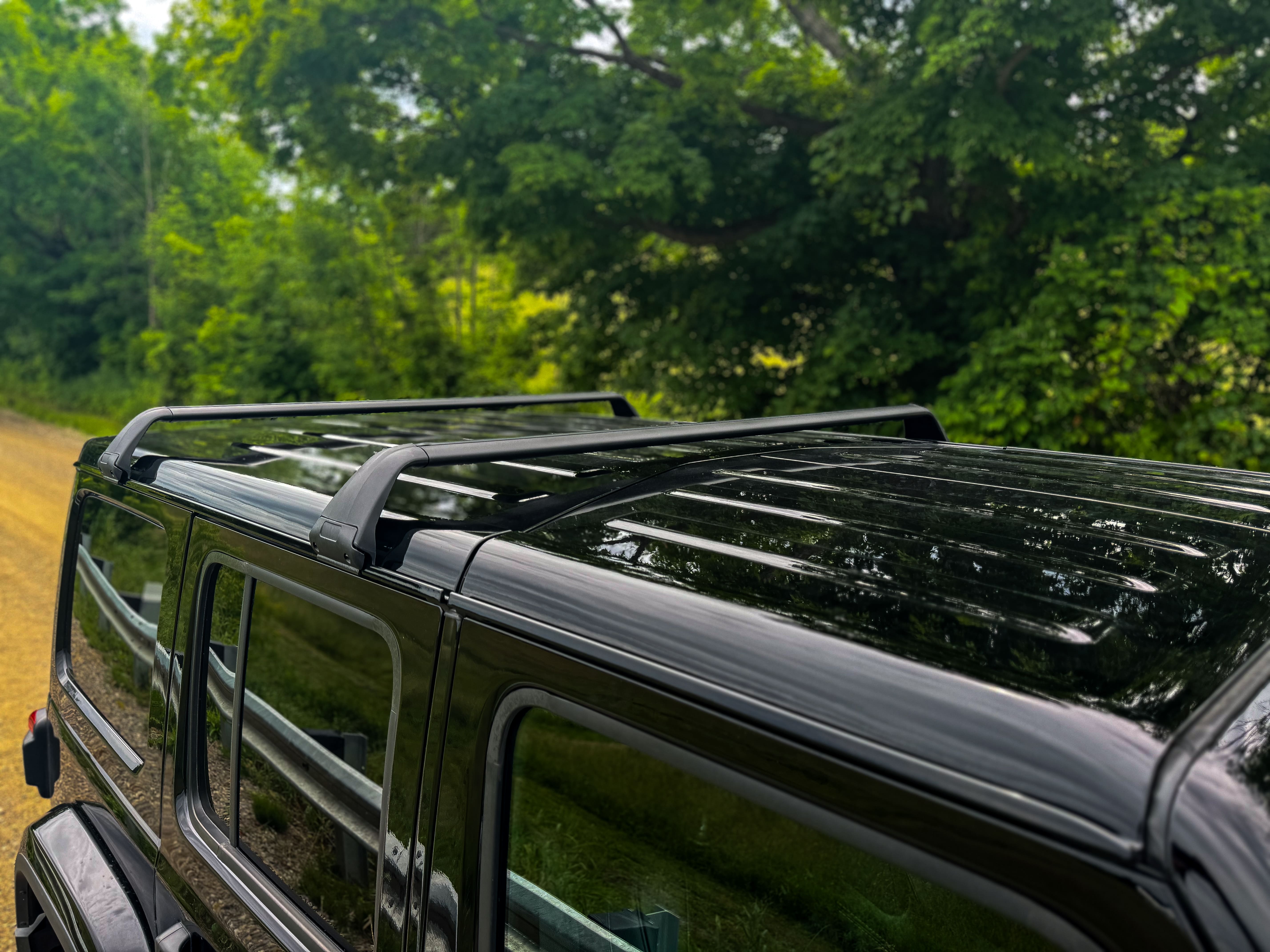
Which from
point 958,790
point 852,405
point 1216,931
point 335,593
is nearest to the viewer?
point 1216,931

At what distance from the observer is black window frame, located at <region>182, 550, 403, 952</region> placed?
1290 mm

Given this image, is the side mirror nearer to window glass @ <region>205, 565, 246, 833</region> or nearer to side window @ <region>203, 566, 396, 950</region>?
side window @ <region>203, 566, 396, 950</region>

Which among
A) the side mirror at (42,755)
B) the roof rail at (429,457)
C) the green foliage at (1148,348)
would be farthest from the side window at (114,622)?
the green foliage at (1148,348)

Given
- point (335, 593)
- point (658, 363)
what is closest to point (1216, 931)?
point (335, 593)

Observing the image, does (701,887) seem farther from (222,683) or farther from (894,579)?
(222,683)

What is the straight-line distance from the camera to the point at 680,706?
3.04 feet

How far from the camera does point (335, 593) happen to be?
4.57ft

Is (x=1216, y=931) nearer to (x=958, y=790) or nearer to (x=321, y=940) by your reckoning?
(x=958, y=790)

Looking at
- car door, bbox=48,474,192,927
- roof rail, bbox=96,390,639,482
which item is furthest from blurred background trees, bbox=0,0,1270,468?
car door, bbox=48,474,192,927

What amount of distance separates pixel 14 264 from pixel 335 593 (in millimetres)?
32789

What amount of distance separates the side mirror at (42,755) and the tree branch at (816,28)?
11.2m

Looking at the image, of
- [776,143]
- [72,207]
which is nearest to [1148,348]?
[776,143]

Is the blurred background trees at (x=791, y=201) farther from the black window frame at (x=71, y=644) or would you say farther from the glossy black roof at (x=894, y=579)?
the black window frame at (x=71, y=644)

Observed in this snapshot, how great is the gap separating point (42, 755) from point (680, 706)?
2.44 metres
